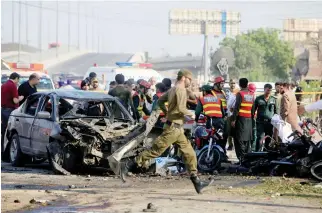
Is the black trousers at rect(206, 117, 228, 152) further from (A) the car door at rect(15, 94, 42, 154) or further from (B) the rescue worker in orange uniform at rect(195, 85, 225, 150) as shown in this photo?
(A) the car door at rect(15, 94, 42, 154)

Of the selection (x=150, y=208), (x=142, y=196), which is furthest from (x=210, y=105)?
(x=150, y=208)

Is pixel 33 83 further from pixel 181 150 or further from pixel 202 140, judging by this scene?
pixel 181 150

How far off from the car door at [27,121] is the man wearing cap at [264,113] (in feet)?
15.1

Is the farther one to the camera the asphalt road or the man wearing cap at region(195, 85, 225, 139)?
the asphalt road

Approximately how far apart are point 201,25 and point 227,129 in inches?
1914

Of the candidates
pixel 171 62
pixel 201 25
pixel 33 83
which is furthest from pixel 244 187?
pixel 171 62

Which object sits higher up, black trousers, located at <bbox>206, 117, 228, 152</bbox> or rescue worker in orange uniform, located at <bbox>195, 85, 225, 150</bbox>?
rescue worker in orange uniform, located at <bbox>195, 85, 225, 150</bbox>

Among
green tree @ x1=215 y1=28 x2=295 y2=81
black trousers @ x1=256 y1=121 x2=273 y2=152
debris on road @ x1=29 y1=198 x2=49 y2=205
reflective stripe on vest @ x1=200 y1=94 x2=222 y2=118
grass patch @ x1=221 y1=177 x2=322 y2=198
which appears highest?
green tree @ x1=215 y1=28 x2=295 y2=81

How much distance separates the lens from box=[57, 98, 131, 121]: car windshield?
15.6 m

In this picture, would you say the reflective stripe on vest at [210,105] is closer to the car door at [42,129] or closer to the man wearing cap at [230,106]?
the man wearing cap at [230,106]

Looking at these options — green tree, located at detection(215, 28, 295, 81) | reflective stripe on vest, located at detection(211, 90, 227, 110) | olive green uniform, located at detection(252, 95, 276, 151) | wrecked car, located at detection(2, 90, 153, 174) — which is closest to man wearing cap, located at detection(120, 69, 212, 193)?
wrecked car, located at detection(2, 90, 153, 174)

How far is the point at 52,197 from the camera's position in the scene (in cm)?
1162

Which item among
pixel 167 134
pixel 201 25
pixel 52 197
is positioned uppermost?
pixel 201 25

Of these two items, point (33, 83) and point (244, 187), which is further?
point (33, 83)
